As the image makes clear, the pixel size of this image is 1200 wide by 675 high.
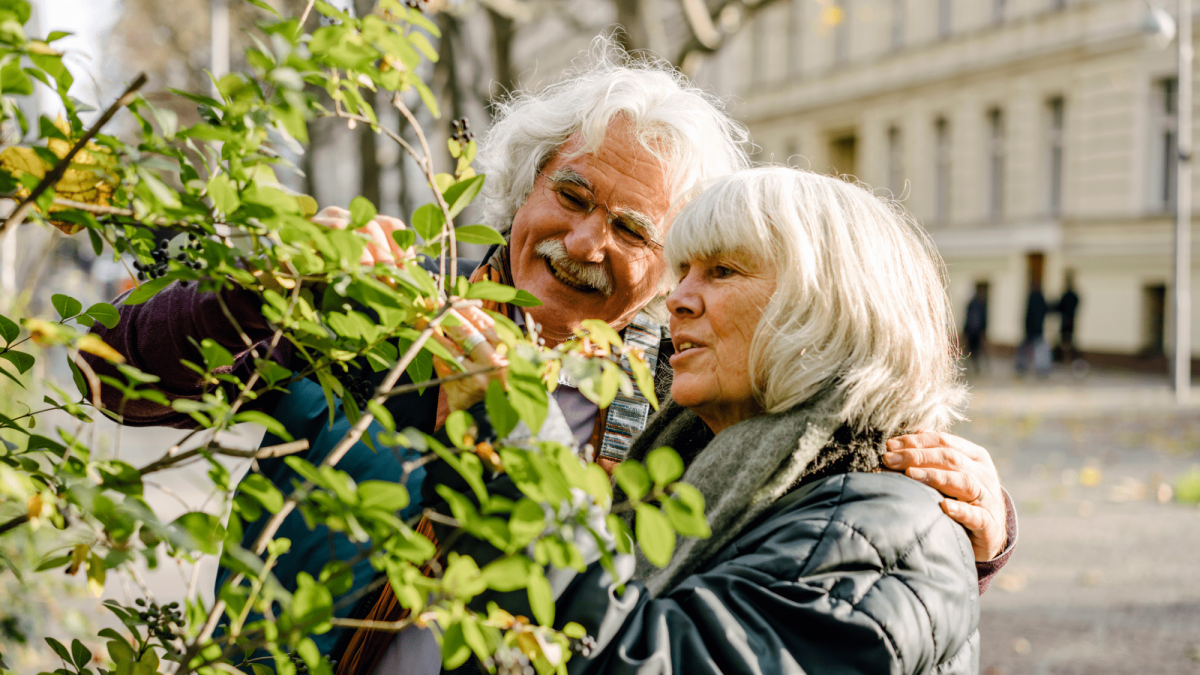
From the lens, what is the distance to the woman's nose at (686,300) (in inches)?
77.9

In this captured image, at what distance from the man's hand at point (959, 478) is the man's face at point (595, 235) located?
3.11 ft

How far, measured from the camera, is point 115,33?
25.1m

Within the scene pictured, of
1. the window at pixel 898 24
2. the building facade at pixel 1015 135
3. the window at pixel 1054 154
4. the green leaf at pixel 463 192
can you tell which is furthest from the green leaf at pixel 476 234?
the window at pixel 898 24

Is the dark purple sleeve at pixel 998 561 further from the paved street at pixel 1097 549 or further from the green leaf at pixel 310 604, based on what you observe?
the paved street at pixel 1097 549

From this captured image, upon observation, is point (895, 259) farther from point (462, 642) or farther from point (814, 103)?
point (814, 103)

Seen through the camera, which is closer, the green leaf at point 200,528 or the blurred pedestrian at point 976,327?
the green leaf at point 200,528

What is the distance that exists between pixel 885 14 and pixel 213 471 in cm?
2901

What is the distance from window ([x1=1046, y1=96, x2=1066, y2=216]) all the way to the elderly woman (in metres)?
22.7

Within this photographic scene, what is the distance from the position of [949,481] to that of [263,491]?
3.84ft

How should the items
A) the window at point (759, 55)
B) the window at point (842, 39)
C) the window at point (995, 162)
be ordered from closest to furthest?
the window at point (995, 162)
the window at point (842, 39)
the window at point (759, 55)

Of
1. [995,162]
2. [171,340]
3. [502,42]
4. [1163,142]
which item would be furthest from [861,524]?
[995,162]

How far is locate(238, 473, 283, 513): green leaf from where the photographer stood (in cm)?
110

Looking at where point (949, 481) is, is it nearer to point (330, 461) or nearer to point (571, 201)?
point (330, 461)

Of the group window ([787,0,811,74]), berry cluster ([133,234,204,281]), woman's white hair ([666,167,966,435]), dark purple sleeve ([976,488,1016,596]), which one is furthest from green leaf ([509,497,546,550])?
window ([787,0,811,74])
